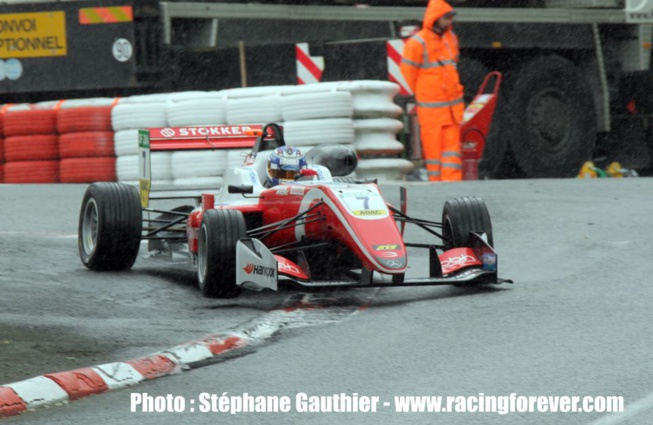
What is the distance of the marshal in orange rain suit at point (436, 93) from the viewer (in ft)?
53.5

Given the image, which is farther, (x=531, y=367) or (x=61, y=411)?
(x=531, y=367)

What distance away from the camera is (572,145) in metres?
18.5

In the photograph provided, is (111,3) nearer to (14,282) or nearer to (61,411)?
(14,282)

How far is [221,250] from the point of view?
8625 mm

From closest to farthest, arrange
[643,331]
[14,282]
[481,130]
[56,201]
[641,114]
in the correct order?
[643,331] < [14,282] < [56,201] < [481,130] < [641,114]

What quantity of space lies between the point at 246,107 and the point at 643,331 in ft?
29.6

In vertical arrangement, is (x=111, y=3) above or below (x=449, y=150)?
above

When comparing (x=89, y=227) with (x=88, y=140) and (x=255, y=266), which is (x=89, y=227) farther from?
(x=88, y=140)

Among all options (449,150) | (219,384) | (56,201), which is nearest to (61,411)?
(219,384)

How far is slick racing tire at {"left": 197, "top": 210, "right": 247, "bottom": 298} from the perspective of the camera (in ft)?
28.3

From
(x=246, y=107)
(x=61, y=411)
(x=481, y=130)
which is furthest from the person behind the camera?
(x=481, y=130)

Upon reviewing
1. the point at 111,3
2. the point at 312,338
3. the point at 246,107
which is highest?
the point at 111,3

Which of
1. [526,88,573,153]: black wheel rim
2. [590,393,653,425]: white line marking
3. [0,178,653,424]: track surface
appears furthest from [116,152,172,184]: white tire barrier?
[590,393,653,425]: white line marking

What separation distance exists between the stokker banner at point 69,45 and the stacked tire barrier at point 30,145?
1.47 feet
